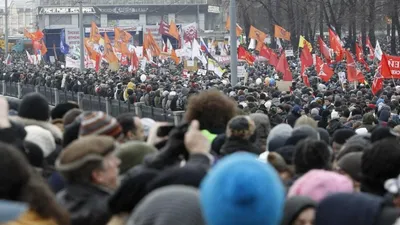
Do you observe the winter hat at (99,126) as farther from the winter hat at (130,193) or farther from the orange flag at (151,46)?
the orange flag at (151,46)

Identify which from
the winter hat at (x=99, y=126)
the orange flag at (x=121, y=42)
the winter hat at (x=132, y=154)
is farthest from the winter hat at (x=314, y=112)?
the orange flag at (x=121, y=42)

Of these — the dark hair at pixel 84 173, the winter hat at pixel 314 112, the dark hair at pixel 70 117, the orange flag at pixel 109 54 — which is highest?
the dark hair at pixel 84 173

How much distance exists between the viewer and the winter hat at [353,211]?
15.8 feet

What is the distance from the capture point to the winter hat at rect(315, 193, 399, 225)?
15.8ft

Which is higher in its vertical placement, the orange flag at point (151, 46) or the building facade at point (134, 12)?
the building facade at point (134, 12)

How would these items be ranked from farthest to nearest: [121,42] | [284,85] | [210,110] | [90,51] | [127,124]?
1. [90,51]
2. [121,42]
3. [284,85]
4. [210,110]
5. [127,124]

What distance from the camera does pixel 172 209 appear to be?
4137 mm

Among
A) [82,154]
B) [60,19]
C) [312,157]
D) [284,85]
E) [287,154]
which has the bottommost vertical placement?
[284,85]

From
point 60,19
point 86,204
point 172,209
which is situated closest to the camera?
point 172,209

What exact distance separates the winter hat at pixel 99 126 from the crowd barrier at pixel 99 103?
12763mm

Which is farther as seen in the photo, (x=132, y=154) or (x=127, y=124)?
(x=127, y=124)

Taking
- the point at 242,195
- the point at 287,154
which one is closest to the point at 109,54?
the point at 287,154

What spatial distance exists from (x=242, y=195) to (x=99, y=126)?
292 cm

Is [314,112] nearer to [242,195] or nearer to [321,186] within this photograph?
[321,186]
